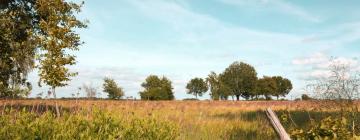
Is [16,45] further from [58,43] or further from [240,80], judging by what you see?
[240,80]

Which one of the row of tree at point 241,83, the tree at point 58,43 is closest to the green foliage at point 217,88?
the row of tree at point 241,83

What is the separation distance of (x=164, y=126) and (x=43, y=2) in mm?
14001

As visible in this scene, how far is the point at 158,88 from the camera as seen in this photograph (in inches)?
4075

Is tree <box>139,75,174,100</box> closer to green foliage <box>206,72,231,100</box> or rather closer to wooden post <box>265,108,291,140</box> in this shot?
green foliage <box>206,72,231,100</box>

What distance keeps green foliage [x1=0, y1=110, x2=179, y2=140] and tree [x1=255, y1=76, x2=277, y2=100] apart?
118 meters

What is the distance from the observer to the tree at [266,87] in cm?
12536

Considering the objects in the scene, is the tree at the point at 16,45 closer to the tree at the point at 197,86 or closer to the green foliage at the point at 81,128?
the green foliage at the point at 81,128

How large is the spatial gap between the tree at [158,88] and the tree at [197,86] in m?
19.4

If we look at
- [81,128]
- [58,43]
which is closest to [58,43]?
[58,43]

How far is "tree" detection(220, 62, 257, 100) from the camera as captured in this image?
12550 cm

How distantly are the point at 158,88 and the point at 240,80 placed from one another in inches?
1187

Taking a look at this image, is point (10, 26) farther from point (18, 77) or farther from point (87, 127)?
point (87, 127)

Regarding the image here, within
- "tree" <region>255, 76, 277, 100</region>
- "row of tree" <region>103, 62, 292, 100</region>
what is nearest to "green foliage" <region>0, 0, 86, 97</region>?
"row of tree" <region>103, 62, 292, 100</region>

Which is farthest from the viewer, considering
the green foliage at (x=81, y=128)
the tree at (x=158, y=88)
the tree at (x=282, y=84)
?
the tree at (x=282, y=84)
